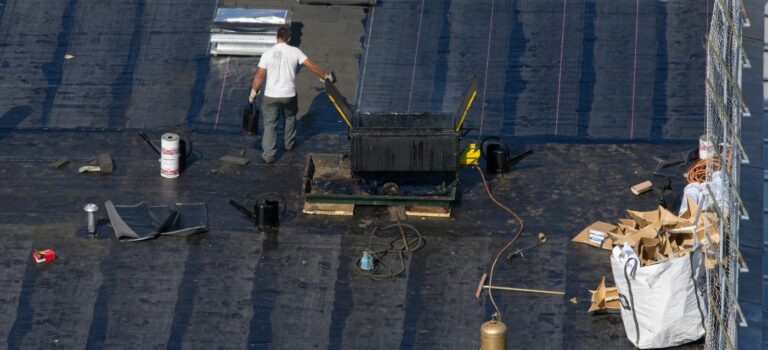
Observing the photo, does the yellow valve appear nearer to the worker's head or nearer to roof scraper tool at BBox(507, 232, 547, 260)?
roof scraper tool at BBox(507, 232, 547, 260)

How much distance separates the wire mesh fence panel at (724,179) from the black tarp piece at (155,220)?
5.72 meters

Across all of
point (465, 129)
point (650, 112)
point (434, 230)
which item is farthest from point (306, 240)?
point (650, 112)

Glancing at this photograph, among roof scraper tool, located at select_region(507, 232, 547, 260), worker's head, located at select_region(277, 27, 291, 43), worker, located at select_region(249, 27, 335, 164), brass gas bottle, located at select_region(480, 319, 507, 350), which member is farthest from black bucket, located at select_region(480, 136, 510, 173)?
brass gas bottle, located at select_region(480, 319, 507, 350)

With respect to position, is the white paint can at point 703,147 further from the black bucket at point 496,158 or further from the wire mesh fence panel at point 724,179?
the black bucket at point 496,158

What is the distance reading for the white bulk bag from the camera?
15461 millimetres

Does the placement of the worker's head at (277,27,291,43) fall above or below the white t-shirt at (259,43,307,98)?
above

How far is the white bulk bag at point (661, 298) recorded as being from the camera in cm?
1546

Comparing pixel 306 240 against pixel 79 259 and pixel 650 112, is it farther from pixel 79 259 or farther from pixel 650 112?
pixel 650 112

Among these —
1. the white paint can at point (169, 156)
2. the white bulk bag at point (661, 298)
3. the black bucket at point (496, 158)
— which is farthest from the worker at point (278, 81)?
the white bulk bag at point (661, 298)

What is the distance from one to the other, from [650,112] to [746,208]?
4.37m

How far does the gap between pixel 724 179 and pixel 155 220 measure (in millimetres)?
6424

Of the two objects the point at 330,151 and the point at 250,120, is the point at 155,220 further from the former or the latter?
the point at 330,151

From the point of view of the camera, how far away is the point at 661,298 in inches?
610

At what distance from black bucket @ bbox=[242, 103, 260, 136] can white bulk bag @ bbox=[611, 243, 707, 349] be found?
632cm
